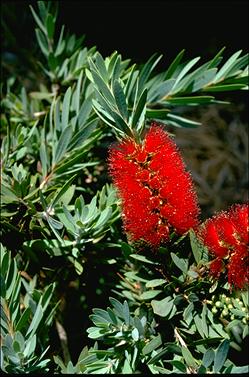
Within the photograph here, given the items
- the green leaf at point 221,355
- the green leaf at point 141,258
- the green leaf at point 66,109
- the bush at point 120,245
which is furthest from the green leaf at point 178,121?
the green leaf at point 221,355

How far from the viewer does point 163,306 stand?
0.60 meters

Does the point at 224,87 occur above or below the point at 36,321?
above

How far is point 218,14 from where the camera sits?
1.56 meters

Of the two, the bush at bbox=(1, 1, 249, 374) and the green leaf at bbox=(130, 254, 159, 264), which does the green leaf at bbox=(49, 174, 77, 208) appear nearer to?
the bush at bbox=(1, 1, 249, 374)

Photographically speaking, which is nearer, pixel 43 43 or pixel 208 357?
pixel 208 357

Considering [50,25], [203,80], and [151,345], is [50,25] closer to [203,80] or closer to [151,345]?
[203,80]

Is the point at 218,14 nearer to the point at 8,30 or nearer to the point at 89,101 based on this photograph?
the point at 8,30

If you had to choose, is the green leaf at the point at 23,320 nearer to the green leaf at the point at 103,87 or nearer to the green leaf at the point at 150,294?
the green leaf at the point at 150,294

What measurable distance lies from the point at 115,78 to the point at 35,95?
27cm

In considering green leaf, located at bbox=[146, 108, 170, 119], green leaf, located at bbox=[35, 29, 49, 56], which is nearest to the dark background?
green leaf, located at bbox=[35, 29, 49, 56]

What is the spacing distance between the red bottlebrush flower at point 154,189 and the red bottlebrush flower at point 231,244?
33 mm

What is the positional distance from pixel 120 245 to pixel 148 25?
89cm

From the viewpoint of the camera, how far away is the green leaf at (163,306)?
59 cm

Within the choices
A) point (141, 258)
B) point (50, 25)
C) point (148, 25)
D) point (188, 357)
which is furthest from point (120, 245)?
point (148, 25)
